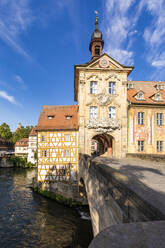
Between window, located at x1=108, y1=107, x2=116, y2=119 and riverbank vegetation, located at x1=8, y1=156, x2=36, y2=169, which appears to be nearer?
window, located at x1=108, y1=107, x2=116, y2=119

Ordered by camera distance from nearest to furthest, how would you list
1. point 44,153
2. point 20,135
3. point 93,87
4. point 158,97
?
point 93,87
point 158,97
point 44,153
point 20,135

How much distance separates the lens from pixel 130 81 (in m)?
21.4

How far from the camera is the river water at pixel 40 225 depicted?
1088 cm

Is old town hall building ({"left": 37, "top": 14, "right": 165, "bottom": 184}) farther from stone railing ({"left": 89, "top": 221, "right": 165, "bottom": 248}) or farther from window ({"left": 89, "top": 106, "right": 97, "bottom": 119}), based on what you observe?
stone railing ({"left": 89, "top": 221, "right": 165, "bottom": 248})

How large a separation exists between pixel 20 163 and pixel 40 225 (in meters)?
34.1

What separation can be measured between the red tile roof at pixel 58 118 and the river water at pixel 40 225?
9.06 meters

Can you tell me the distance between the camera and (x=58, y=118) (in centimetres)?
1939

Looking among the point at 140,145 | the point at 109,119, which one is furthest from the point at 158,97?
the point at 109,119

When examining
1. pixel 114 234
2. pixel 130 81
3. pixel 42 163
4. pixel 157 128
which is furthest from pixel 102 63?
pixel 114 234

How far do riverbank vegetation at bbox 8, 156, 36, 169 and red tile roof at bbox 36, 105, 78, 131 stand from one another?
26828mm

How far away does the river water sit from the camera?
428 inches

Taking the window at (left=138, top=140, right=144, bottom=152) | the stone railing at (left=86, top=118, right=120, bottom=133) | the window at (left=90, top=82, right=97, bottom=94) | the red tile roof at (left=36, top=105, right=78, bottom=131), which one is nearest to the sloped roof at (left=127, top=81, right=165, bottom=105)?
the stone railing at (left=86, top=118, right=120, bottom=133)

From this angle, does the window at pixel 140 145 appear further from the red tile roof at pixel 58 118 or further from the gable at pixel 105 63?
the gable at pixel 105 63

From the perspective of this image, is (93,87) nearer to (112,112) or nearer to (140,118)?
(112,112)
